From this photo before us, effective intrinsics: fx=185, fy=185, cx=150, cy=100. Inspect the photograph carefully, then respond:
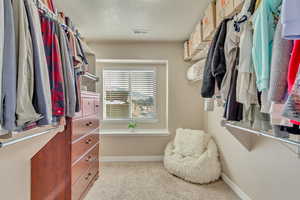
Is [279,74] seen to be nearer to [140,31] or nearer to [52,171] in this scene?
[52,171]

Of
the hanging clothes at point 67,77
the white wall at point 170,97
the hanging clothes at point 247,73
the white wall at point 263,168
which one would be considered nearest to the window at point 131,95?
the white wall at point 170,97

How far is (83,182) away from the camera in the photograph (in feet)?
6.72

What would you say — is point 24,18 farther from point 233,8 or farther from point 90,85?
point 90,85

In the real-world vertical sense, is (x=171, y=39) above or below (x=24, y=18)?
above

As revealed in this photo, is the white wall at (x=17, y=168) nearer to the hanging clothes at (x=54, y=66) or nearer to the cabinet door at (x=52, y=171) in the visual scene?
the cabinet door at (x=52, y=171)

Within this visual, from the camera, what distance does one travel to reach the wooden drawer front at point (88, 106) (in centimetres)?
207

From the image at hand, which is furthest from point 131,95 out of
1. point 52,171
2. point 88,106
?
point 52,171

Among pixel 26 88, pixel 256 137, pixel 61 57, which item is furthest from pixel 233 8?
pixel 26 88

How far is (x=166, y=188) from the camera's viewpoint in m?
2.34

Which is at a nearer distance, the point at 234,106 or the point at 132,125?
the point at 234,106

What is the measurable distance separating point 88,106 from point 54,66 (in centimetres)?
102

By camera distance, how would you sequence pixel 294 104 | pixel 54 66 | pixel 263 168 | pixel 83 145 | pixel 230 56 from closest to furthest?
1. pixel 294 104
2. pixel 54 66
3. pixel 230 56
4. pixel 263 168
5. pixel 83 145

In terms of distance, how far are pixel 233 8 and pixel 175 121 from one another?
2267 millimetres

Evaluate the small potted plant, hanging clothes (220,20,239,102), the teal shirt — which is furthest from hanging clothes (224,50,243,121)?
the small potted plant
